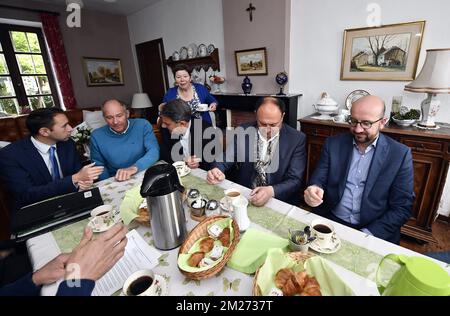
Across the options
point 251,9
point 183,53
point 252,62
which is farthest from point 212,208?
point 183,53

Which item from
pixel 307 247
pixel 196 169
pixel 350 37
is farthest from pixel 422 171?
pixel 196 169

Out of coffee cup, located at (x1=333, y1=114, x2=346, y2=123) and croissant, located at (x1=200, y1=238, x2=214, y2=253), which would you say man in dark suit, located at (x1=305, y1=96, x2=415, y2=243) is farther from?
coffee cup, located at (x1=333, y1=114, x2=346, y2=123)

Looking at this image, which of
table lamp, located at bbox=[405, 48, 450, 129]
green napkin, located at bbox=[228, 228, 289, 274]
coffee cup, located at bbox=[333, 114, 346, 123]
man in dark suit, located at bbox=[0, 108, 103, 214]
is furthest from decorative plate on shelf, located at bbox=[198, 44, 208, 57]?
green napkin, located at bbox=[228, 228, 289, 274]

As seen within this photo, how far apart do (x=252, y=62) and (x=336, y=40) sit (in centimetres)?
107

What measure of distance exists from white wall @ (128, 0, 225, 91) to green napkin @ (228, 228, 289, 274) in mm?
3252

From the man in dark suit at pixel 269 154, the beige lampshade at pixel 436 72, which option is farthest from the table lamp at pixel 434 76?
the man in dark suit at pixel 269 154

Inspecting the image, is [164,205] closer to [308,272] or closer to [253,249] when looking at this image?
[253,249]

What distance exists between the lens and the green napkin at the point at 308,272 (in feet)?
2.09

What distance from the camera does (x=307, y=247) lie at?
0.83 metres

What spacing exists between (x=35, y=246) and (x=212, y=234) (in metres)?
0.78

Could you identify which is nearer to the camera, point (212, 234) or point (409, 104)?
point (212, 234)
